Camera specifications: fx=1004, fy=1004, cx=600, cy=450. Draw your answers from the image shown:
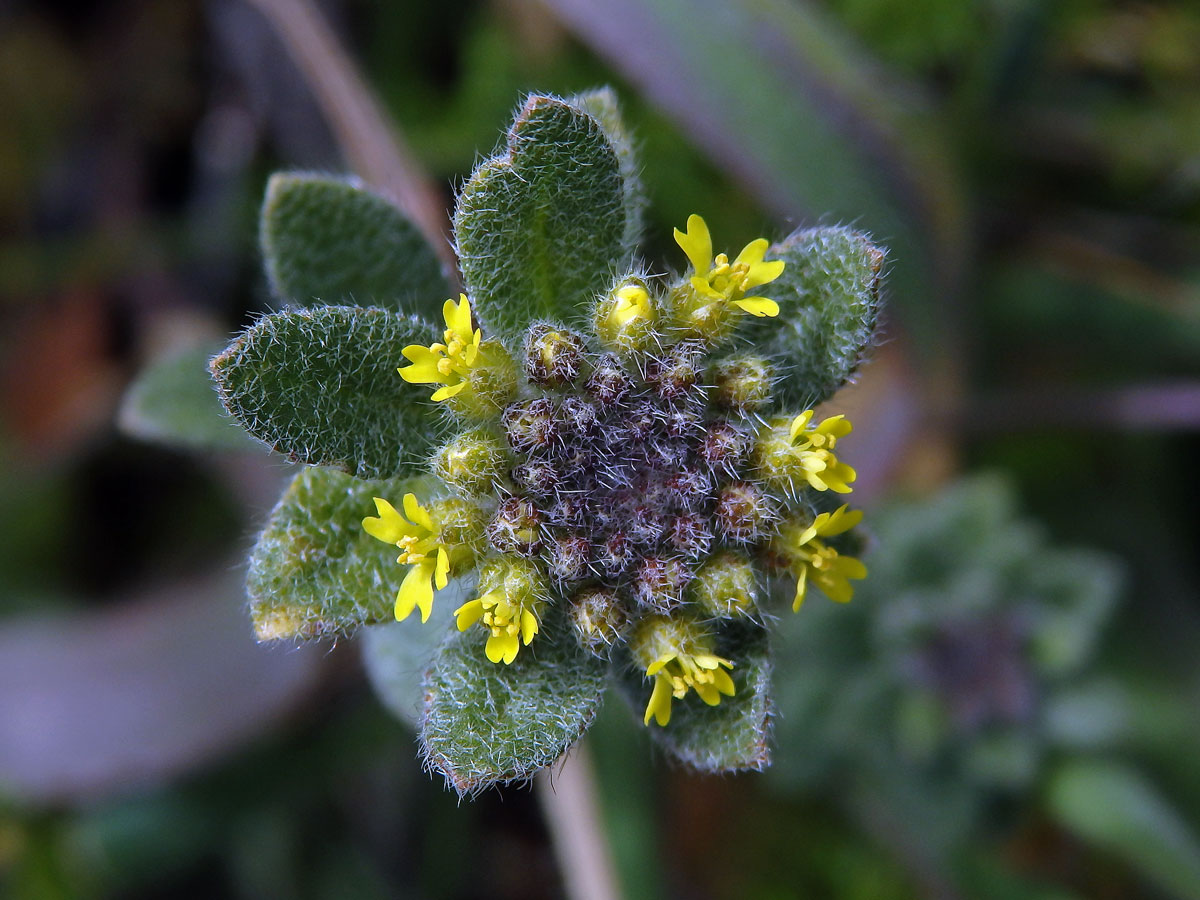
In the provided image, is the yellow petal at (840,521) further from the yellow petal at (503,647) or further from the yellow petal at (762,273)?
the yellow petal at (503,647)

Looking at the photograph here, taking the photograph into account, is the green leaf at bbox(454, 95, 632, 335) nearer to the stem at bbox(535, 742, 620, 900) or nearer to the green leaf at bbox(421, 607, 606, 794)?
the green leaf at bbox(421, 607, 606, 794)

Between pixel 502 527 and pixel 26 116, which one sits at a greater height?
pixel 502 527

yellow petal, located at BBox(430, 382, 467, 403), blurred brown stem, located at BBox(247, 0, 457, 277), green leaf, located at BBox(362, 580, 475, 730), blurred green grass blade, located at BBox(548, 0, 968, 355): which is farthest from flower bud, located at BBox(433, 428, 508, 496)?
blurred green grass blade, located at BBox(548, 0, 968, 355)

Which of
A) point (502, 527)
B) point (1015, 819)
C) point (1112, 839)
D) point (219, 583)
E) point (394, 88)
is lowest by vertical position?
point (219, 583)

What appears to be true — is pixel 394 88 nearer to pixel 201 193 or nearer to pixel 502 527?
pixel 201 193

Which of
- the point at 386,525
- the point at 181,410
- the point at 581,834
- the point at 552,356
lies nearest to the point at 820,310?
the point at 552,356

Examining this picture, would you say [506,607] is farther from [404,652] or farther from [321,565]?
[404,652]

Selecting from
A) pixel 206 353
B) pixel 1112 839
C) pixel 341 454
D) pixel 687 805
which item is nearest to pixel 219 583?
pixel 206 353
